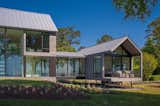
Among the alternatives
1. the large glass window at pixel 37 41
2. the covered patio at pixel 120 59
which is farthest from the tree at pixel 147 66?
the large glass window at pixel 37 41

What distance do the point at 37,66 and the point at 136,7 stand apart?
14.1m

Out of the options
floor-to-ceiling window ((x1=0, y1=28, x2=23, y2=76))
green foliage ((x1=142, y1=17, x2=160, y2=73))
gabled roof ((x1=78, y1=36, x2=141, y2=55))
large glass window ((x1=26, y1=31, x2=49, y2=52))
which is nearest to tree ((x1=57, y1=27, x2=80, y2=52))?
green foliage ((x1=142, y1=17, x2=160, y2=73))

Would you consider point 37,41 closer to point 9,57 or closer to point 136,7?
point 9,57

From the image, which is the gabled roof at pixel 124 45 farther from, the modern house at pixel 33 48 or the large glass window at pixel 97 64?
the large glass window at pixel 97 64

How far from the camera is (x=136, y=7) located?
14.0m

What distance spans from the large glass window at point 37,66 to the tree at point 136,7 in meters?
12.5

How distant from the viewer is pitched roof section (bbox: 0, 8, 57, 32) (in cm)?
2227

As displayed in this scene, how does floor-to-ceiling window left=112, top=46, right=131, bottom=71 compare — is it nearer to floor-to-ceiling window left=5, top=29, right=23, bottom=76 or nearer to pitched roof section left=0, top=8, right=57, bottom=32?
pitched roof section left=0, top=8, right=57, bottom=32

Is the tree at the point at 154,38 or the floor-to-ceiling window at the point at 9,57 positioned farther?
the tree at the point at 154,38

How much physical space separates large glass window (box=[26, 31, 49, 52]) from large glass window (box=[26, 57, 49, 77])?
139 cm

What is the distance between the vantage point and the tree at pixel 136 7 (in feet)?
45.1

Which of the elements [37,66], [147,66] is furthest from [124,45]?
[37,66]

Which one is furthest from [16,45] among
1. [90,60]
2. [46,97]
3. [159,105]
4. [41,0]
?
[159,105]

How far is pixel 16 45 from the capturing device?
24.3m
